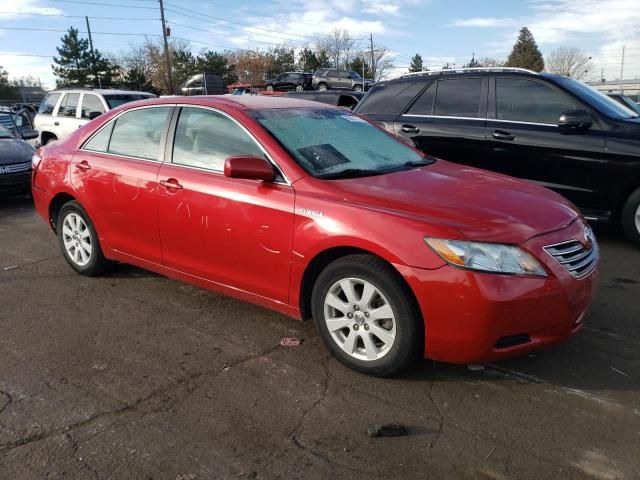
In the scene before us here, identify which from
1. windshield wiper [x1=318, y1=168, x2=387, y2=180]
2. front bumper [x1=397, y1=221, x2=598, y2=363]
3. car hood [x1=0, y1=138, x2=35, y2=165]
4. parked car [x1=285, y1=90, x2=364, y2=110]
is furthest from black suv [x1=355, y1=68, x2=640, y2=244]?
car hood [x1=0, y1=138, x2=35, y2=165]

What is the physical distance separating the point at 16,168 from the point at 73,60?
60.3 m

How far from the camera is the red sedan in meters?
2.84

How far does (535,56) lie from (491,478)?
270 ft

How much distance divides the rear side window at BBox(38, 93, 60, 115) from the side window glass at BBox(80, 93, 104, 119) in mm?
1159

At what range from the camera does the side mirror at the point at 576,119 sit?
18.5ft

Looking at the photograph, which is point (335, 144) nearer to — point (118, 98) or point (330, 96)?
point (330, 96)

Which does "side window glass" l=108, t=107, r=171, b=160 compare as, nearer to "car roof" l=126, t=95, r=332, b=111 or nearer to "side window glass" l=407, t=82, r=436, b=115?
"car roof" l=126, t=95, r=332, b=111

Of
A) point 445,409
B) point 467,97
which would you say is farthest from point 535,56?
point 445,409

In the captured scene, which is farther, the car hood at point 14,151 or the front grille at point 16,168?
the car hood at point 14,151

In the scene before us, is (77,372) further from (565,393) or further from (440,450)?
(565,393)

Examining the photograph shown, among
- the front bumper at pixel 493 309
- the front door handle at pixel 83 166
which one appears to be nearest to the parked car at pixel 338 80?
the front door handle at pixel 83 166

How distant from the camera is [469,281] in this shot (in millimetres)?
2768

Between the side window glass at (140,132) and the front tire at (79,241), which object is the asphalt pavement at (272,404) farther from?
the side window glass at (140,132)

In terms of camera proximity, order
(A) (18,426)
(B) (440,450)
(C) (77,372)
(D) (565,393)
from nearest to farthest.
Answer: (B) (440,450) → (A) (18,426) → (D) (565,393) → (C) (77,372)
